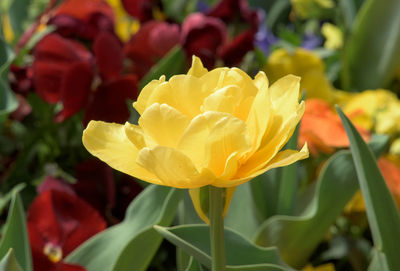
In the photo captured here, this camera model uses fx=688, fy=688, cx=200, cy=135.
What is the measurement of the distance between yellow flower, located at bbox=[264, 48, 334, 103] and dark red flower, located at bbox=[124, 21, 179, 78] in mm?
143

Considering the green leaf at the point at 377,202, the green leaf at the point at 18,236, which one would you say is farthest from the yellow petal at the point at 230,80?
the green leaf at the point at 18,236

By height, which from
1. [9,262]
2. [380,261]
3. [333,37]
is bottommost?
[333,37]

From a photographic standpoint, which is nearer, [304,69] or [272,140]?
[272,140]

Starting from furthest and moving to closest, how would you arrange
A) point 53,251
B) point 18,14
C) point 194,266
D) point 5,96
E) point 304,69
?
point 18,14 < point 304,69 < point 5,96 < point 53,251 < point 194,266

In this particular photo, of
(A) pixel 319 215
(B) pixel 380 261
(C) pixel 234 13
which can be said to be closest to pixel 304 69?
(C) pixel 234 13

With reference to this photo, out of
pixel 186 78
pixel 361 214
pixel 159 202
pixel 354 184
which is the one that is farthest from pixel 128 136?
pixel 361 214

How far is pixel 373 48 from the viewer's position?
3.38 feet

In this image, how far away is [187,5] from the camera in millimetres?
1193

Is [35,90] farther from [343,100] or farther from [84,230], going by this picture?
[343,100]

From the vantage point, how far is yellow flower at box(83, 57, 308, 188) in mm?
309

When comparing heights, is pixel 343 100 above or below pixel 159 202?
below

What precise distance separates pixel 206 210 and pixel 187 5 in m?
0.87

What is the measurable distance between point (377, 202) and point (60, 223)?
280 millimetres

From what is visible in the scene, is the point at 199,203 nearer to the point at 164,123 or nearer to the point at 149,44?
the point at 164,123
